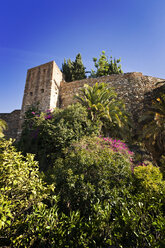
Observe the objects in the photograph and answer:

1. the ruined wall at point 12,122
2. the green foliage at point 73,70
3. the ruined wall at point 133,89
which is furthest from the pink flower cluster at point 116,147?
the green foliage at point 73,70

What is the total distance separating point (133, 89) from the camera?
8672mm

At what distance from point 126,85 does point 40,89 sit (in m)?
6.33

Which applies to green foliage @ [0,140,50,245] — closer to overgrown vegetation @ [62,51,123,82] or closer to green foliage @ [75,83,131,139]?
green foliage @ [75,83,131,139]

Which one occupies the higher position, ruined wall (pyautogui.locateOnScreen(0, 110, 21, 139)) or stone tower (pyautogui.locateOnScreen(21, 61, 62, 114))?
stone tower (pyautogui.locateOnScreen(21, 61, 62, 114))

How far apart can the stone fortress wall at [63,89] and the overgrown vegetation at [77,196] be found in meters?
2.88

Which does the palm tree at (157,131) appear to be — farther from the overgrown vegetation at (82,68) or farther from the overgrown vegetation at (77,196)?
the overgrown vegetation at (82,68)

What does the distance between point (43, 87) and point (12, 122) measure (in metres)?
4.31

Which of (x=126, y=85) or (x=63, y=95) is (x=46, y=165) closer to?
(x=63, y=95)

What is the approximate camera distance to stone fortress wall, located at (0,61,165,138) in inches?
325

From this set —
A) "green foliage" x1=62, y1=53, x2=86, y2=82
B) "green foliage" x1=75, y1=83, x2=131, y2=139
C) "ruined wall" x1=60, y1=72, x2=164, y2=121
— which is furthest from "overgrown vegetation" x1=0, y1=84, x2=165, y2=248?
"green foliage" x1=62, y1=53, x2=86, y2=82

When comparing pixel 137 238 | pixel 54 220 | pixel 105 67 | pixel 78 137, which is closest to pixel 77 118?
pixel 78 137

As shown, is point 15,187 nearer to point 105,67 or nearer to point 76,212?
point 76,212

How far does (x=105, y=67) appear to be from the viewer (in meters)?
16.9

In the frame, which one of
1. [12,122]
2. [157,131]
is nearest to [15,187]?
[157,131]
